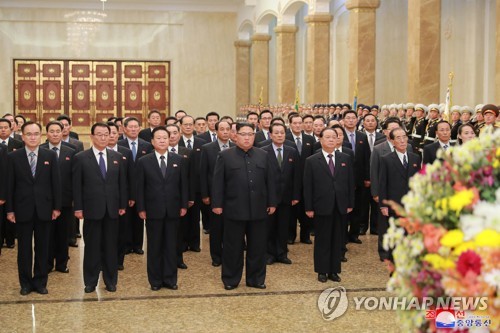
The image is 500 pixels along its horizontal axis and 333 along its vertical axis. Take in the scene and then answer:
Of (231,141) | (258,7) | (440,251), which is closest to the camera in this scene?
(440,251)

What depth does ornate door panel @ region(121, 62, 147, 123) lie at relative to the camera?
32.8 meters

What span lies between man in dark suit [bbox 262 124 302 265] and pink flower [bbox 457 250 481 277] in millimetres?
6371

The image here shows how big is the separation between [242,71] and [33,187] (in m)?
25.9

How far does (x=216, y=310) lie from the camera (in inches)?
263

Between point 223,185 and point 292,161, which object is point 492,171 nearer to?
point 223,185

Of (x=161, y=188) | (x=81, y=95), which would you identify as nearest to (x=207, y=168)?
(x=161, y=188)

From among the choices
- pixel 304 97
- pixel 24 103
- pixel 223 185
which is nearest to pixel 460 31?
pixel 304 97

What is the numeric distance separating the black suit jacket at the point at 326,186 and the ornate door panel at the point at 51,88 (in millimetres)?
25728

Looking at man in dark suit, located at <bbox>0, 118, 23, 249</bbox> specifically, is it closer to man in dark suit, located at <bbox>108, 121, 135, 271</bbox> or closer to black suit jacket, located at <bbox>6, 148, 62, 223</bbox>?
man in dark suit, located at <bbox>108, 121, 135, 271</bbox>

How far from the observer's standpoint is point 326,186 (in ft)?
26.2

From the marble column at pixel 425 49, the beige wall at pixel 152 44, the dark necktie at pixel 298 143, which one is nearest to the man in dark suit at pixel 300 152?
the dark necktie at pixel 298 143

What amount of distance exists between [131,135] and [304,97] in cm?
1974

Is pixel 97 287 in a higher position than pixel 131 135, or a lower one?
lower

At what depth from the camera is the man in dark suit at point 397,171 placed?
326 inches
